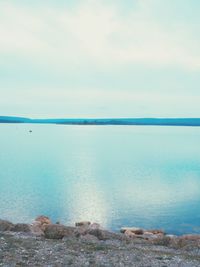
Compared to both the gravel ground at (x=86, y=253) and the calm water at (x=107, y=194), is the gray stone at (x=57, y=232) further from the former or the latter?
the calm water at (x=107, y=194)

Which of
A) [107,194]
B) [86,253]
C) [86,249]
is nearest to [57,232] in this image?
[86,249]

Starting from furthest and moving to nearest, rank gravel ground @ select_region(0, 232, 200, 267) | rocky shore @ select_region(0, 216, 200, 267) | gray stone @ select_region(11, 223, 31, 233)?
1. gray stone @ select_region(11, 223, 31, 233)
2. rocky shore @ select_region(0, 216, 200, 267)
3. gravel ground @ select_region(0, 232, 200, 267)

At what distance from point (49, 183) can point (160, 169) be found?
15696 millimetres

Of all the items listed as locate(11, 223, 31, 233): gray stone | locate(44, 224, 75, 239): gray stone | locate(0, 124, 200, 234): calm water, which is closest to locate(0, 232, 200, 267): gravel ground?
locate(44, 224, 75, 239): gray stone

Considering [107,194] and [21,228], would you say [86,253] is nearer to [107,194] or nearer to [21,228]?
[21,228]

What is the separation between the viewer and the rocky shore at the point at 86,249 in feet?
34.1

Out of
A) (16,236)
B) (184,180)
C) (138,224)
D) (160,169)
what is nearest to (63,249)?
(16,236)

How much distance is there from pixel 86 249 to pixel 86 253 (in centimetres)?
44

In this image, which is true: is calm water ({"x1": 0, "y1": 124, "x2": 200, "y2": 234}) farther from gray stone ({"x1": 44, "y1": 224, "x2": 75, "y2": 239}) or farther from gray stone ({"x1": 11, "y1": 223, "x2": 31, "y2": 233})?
gray stone ({"x1": 44, "y1": 224, "x2": 75, "y2": 239})

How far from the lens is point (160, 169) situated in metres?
47.1

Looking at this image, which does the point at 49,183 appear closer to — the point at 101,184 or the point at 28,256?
the point at 101,184

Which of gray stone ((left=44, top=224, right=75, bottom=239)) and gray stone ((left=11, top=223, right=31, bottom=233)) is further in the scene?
gray stone ((left=11, top=223, right=31, bottom=233))

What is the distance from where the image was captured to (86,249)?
11695 mm

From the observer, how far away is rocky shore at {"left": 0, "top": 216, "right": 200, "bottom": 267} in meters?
10.4
